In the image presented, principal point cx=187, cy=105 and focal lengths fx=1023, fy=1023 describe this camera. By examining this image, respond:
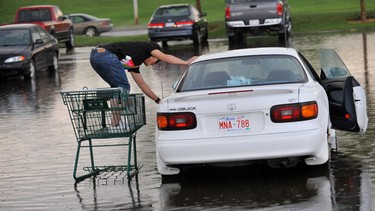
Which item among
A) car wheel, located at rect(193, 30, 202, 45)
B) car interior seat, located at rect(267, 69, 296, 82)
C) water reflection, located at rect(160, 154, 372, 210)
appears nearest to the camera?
water reflection, located at rect(160, 154, 372, 210)

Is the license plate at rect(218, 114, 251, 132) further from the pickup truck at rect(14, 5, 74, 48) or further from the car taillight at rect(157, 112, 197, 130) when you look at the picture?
the pickup truck at rect(14, 5, 74, 48)

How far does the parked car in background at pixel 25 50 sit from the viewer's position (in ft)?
80.4

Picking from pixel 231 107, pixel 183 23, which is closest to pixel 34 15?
pixel 183 23

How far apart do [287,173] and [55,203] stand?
237cm

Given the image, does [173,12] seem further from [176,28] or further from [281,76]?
[281,76]

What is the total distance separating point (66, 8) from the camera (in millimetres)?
67438

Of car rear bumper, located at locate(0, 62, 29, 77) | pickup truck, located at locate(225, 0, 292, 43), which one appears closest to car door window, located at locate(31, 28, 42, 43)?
car rear bumper, located at locate(0, 62, 29, 77)

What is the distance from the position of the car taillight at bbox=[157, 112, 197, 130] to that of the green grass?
2685 cm

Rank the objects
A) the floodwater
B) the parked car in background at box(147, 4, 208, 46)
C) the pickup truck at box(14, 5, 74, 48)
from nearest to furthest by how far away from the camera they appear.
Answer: the floodwater, the parked car in background at box(147, 4, 208, 46), the pickup truck at box(14, 5, 74, 48)

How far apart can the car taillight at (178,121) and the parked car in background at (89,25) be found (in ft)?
136

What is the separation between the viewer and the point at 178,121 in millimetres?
9711

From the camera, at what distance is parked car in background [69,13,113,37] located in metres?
50.8

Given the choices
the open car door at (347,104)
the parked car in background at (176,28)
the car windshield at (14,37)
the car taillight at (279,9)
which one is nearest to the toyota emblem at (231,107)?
the open car door at (347,104)

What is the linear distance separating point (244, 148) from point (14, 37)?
17325mm
